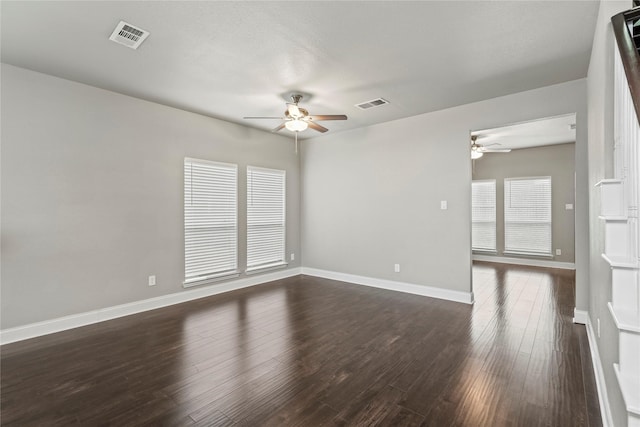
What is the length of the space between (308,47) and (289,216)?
3.73 meters

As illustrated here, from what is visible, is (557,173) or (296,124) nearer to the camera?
(296,124)

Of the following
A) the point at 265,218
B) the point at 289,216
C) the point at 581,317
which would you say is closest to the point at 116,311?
the point at 265,218

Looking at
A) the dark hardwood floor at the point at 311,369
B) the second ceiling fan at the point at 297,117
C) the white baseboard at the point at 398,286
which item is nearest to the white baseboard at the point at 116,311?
the dark hardwood floor at the point at 311,369

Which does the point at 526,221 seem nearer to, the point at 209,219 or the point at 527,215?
the point at 527,215

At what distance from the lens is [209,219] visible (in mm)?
4672

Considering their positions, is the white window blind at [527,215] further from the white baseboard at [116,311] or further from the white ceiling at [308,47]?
the white baseboard at [116,311]

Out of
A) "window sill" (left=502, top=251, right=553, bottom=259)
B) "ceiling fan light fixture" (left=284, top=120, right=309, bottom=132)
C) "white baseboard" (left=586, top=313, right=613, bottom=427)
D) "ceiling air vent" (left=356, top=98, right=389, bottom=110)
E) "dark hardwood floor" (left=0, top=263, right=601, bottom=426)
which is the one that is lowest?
"dark hardwood floor" (left=0, top=263, right=601, bottom=426)

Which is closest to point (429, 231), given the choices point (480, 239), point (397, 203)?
point (397, 203)

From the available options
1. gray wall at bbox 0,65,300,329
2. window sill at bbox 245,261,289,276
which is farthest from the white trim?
gray wall at bbox 0,65,300,329

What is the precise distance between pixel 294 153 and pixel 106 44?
3770mm

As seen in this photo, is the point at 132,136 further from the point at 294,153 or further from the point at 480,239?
the point at 480,239

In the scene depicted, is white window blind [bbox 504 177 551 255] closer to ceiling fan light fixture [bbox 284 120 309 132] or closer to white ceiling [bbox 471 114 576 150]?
white ceiling [bbox 471 114 576 150]

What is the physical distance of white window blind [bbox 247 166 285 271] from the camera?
5.29 m

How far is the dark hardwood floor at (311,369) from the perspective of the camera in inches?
75.9
